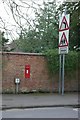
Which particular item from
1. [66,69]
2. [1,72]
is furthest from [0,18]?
[66,69]

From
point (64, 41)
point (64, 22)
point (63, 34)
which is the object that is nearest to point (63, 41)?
point (64, 41)

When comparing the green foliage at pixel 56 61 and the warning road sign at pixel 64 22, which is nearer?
the warning road sign at pixel 64 22

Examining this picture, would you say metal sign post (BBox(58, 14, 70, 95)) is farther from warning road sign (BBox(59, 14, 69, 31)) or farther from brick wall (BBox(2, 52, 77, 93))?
brick wall (BBox(2, 52, 77, 93))

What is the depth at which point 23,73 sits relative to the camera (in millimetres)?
20797

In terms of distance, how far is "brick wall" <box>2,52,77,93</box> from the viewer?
20.5 m

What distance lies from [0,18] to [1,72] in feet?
40.1

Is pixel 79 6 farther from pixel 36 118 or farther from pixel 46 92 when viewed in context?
pixel 36 118

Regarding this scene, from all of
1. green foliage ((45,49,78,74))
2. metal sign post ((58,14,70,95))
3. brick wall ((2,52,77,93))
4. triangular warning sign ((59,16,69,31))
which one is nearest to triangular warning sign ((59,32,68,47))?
metal sign post ((58,14,70,95))

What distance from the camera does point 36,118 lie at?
11.0 meters

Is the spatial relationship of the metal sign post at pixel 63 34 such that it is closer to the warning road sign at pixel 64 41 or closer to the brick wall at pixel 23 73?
the warning road sign at pixel 64 41

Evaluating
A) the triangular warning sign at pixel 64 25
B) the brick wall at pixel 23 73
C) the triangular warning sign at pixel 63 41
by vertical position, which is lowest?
the brick wall at pixel 23 73

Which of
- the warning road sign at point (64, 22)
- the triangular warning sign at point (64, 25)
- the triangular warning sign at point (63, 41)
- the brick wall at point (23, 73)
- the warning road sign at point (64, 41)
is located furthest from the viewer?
the brick wall at point (23, 73)

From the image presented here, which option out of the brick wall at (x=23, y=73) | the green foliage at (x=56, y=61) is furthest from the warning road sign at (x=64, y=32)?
the brick wall at (x=23, y=73)

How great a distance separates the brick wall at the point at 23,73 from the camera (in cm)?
2053
